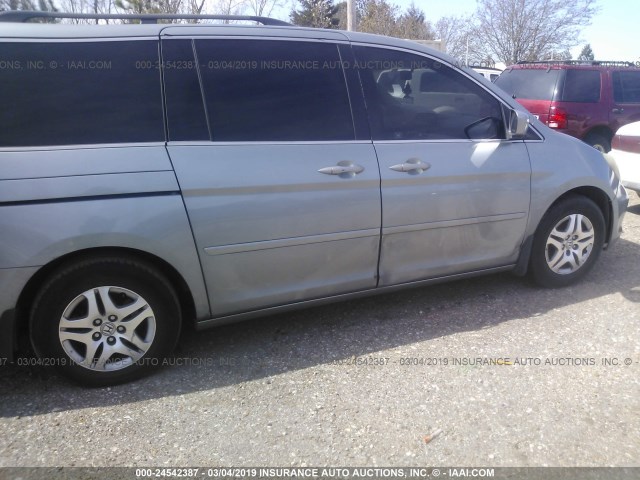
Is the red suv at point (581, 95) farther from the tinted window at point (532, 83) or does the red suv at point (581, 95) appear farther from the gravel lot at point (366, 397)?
the gravel lot at point (366, 397)

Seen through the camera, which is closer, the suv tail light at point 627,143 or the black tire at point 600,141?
the suv tail light at point 627,143

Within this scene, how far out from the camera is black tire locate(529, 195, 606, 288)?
374 cm

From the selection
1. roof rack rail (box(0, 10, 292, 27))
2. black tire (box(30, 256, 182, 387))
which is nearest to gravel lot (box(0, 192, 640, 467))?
black tire (box(30, 256, 182, 387))

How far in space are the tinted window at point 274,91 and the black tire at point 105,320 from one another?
87cm

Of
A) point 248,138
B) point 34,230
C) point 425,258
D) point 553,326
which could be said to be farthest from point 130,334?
point 553,326

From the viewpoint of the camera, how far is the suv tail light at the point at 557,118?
804cm

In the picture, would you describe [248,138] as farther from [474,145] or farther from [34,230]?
[474,145]

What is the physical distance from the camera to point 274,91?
290cm

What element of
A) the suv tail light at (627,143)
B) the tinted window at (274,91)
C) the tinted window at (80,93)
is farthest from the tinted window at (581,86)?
the tinted window at (80,93)

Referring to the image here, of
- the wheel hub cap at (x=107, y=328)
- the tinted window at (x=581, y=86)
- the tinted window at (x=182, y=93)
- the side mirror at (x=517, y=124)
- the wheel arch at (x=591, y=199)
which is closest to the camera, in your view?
the wheel hub cap at (x=107, y=328)

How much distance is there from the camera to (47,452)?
A: 89.9 inches

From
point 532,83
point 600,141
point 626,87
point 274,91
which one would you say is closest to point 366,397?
point 274,91

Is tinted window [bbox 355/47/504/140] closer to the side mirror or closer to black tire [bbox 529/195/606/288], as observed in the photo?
the side mirror

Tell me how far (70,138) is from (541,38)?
34.4 meters
